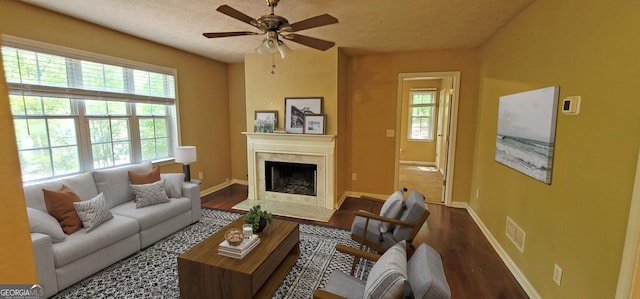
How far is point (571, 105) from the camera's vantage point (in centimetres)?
181

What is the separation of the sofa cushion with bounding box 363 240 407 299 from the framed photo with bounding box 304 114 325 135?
8.59 ft

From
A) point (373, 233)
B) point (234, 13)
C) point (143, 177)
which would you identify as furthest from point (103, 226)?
point (373, 233)

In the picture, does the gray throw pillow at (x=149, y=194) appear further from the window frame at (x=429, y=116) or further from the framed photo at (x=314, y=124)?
the window frame at (x=429, y=116)

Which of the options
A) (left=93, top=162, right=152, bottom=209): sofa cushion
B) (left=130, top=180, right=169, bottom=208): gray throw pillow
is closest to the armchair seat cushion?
(left=130, top=180, right=169, bottom=208): gray throw pillow

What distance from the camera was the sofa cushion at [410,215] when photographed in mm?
2424

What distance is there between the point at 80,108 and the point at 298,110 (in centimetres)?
266

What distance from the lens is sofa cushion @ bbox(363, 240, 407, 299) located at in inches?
50.9

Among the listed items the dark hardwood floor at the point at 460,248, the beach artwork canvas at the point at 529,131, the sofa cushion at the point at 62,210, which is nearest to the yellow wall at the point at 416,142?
the dark hardwood floor at the point at 460,248

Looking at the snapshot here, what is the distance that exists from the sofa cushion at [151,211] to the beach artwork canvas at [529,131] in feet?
12.3

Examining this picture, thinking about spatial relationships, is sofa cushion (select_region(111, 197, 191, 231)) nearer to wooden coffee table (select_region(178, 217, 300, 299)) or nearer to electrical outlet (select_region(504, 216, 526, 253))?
wooden coffee table (select_region(178, 217, 300, 299))

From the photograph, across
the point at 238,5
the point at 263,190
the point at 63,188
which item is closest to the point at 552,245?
the point at 238,5

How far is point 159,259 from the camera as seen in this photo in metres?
2.65

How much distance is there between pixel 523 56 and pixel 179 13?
3467mm

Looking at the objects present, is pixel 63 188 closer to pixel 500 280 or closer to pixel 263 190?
pixel 263 190
